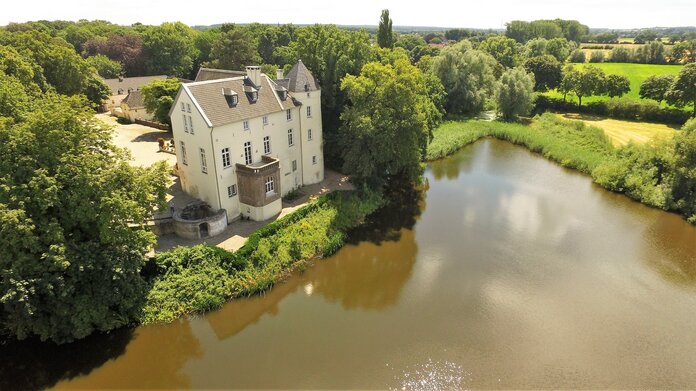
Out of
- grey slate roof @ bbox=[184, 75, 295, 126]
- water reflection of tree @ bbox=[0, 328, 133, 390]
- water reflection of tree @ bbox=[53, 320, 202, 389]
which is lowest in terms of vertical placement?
water reflection of tree @ bbox=[53, 320, 202, 389]

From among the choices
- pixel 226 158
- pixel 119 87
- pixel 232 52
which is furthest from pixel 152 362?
pixel 119 87

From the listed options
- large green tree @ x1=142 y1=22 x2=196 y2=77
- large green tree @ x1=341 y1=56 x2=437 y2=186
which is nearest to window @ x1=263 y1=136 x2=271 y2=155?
large green tree @ x1=341 y1=56 x2=437 y2=186

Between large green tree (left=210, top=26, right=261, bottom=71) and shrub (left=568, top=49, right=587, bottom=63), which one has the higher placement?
large green tree (left=210, top=26, right=261, bottom=71)

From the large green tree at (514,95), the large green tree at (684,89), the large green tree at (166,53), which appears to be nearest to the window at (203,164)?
the large green tree at (514,95)

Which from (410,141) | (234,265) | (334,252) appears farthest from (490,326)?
(410,141)

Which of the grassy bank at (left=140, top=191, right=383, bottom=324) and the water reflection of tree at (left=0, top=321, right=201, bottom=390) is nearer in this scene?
the water reflection of tree at (left=0, top=321, right=201, bottom=390)

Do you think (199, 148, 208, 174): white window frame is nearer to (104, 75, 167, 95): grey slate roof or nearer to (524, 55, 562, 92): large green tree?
(104, 75, 167, 95): grey slate roof

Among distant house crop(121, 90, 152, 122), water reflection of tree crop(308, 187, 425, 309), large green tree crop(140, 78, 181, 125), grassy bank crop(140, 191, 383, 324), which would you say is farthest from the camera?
distant house crop(121, 90, 152, 122)
